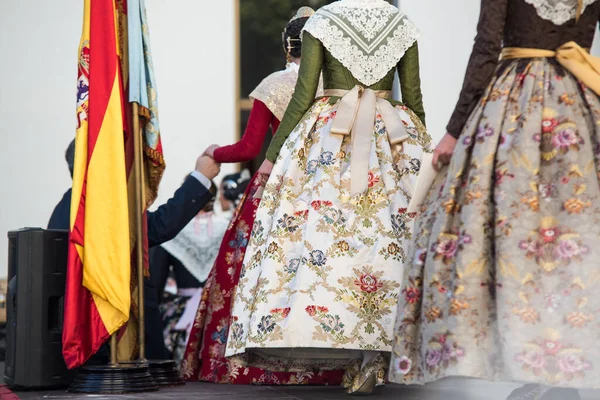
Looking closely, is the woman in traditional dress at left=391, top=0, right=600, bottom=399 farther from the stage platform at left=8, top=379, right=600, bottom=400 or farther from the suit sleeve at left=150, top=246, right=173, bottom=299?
the suit sleeve at left=150, top=246, right=173, bottom=299

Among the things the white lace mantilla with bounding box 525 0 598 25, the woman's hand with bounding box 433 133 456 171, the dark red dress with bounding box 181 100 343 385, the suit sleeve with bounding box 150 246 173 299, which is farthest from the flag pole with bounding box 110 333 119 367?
the suit sleeve with bounding box 150 246 173 299

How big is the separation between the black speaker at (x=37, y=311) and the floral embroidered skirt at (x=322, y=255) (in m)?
0.74

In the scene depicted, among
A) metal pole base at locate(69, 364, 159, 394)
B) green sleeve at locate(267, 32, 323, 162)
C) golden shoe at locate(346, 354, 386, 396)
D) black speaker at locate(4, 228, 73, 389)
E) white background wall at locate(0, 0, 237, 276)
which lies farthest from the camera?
white background wall at locate(0, 0, 237, 276)

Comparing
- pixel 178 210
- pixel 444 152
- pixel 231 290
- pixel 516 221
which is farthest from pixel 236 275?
pixel 516 221

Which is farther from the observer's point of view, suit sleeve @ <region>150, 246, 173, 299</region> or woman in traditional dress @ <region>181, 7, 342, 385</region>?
suit sleeve @ <region>150, 246, 173, 299</region>

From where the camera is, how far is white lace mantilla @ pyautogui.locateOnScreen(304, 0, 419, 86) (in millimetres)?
3986

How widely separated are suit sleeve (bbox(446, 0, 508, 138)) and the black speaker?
178 centimetres

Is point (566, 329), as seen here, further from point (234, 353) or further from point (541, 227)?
point (234, 353)

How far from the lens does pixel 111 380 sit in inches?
152

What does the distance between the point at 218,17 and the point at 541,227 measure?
16.9 ft

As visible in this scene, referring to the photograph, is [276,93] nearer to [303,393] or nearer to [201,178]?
[201,178]

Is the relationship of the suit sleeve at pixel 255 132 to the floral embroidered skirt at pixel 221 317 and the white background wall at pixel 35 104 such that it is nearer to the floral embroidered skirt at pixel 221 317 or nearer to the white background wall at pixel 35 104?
the floral embroidered skirt at pixel 221 317

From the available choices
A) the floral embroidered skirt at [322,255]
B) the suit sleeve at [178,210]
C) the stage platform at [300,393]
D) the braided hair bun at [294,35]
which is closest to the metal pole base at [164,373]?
the stage platform at [300,393]

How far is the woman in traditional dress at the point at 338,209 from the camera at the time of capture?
3637 mm
